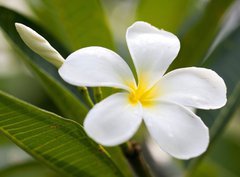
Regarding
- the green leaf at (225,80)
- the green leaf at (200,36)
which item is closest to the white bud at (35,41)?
the green leaf at (225,80)

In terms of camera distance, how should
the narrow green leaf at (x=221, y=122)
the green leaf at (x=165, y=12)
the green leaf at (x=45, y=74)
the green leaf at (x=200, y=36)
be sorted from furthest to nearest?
the green leaf at (x=165, y=12) < the green leaf at (x=200, y=36) < the narrow green leaf at (x=221, y=122) < the green leaf at (x=45, y=74)

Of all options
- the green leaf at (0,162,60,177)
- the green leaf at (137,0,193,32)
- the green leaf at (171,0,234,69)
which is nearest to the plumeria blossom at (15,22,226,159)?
the green leaf at (171,0,234,69)

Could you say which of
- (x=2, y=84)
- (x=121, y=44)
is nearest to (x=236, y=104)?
(x=121, y=44)

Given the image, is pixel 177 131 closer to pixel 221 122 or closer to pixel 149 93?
pixel 149 93

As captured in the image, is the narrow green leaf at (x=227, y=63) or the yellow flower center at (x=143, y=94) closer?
the yellow flower center at (x=143, y=94)

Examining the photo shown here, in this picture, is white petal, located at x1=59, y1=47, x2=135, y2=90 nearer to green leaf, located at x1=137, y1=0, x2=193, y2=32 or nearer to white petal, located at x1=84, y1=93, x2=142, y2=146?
white petal, located at x1=84, y1=93, x2=142, y2=146

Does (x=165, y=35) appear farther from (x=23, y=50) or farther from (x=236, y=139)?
(x=236, y=139)

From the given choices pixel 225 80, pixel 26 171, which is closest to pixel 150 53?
pixel 225 80

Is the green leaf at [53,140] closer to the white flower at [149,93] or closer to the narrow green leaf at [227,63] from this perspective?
the white flower at [149,93]
